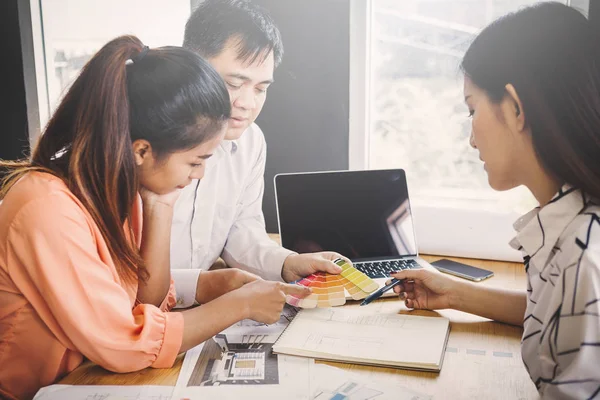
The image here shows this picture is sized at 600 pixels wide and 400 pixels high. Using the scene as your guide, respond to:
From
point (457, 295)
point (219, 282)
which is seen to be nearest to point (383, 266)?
point (457, 295)

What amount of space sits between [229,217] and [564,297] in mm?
1046

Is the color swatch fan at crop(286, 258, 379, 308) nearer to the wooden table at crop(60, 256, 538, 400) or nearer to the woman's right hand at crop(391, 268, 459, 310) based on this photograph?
the woman's right hand at crop(391, 268, 459, 310)

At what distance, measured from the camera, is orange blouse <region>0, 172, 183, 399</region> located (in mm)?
926

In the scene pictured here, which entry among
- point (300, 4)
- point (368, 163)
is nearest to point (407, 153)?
point (368, 163)

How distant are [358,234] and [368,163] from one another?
1.37 feet

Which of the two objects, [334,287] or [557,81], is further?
[334,287]

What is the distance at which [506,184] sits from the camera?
1.03 metres

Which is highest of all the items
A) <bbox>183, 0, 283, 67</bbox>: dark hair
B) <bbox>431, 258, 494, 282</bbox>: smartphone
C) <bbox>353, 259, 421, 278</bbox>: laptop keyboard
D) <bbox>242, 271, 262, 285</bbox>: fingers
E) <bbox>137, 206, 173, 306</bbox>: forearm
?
<bbox>183, 0, 283, 67</bbox>: dark hair

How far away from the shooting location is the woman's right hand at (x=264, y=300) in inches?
43.9

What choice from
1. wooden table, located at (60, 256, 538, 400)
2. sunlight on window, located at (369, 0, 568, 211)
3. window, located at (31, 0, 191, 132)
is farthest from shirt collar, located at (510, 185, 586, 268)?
window, located at (31, 0, 191, 132)

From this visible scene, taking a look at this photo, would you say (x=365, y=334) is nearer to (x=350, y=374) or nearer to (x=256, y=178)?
(x=350, y=374)

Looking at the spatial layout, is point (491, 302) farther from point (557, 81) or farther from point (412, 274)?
point (557, 81)

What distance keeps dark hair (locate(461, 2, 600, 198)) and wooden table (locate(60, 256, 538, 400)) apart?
342 mm

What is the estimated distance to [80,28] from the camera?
7.48ft
